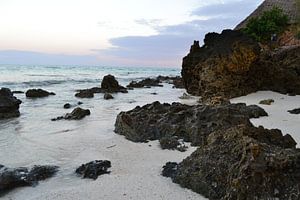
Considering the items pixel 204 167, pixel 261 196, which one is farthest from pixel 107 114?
pixel 261 196

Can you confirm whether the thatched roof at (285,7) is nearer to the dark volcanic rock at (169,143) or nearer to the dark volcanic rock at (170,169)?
the dark volcanic rock at (169,143)

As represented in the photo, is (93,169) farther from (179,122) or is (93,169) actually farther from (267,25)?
(267,25)

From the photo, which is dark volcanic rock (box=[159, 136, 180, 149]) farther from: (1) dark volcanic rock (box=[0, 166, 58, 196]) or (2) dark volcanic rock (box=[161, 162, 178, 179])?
(1) dark volcanic rock (box=[0, 166, 58, 196])

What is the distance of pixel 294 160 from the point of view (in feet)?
13.4

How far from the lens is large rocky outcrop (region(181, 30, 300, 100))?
1582cm

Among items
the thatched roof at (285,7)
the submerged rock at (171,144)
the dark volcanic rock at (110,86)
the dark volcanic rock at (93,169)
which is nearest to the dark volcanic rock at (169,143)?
the submerged rock at (171,144)

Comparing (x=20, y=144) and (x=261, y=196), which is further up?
(x=261, y=196)

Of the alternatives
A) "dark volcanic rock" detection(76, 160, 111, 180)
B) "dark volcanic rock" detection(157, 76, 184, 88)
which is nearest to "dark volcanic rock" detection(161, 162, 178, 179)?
"dark volcanic rock" detection(76, 160, 111, 180)

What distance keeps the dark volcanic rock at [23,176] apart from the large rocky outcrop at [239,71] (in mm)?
10252

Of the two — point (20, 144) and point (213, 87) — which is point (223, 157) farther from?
point (213, 87)

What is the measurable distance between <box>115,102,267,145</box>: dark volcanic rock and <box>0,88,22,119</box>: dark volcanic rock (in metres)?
5.50

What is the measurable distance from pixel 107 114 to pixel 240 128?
8.11m

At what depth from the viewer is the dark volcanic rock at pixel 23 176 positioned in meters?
5.21

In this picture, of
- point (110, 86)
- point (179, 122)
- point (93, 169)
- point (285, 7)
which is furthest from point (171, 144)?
point (285, 7)
